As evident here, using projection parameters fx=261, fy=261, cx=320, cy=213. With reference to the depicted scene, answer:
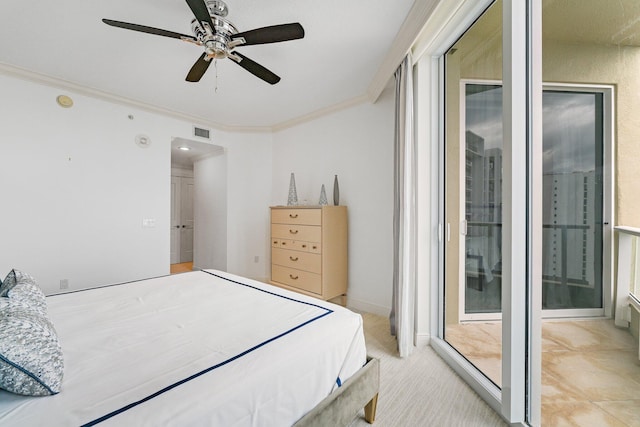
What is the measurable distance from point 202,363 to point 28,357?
0.49 m

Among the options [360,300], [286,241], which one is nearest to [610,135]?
[360,300]

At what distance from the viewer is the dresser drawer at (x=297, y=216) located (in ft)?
9.96

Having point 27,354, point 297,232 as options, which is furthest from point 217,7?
point 297,232

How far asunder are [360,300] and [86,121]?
3862 millimetres

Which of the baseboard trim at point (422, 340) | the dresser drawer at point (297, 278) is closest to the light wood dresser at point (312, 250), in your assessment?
the dresser drawer at point (297, 278)

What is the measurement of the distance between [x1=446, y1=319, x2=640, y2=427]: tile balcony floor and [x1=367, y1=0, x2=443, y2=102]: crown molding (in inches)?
79.6

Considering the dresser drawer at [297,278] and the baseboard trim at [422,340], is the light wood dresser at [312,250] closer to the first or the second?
the dresser drawer at [297,278]

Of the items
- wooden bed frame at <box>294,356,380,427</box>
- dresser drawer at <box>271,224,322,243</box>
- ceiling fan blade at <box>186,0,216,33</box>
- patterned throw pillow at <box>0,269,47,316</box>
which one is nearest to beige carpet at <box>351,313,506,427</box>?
wooden bed frame at <box>294,356,380,427</box>

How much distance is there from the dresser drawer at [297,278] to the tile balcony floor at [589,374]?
6.66ft

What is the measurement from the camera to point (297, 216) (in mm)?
3244

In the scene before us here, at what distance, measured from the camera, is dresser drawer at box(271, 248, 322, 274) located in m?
3.04

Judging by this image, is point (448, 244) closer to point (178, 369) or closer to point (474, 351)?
point (474, 351)

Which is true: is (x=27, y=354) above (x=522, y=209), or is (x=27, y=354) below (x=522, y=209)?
below

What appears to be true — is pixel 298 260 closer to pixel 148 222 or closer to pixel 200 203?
pixel 148 222
